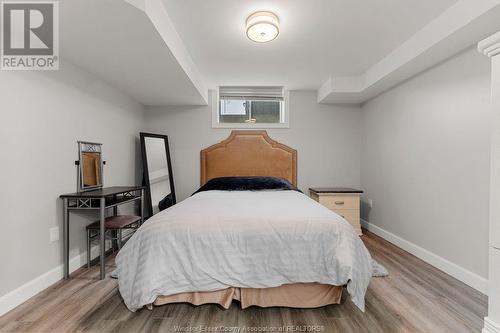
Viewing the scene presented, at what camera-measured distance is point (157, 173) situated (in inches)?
156

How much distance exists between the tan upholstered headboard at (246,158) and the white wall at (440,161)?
152cm

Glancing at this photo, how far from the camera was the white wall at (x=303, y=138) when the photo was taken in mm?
4332

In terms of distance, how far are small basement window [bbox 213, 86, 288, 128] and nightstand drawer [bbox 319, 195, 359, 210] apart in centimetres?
146

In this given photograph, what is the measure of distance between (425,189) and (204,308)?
2.59m

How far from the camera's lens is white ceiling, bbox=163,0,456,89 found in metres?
2.06

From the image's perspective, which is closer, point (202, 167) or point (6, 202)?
point (6, 202)

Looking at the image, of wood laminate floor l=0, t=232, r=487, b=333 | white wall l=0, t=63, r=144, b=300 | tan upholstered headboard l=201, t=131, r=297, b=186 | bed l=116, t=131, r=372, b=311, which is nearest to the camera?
wood laminate floor l=0, t=232, r=487, b=333

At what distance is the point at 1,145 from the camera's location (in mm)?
1850

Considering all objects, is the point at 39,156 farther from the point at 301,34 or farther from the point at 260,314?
the point at 301,34

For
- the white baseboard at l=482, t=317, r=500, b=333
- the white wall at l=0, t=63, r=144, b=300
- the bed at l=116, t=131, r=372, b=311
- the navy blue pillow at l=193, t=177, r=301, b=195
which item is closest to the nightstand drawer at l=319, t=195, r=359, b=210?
the navy blue pillow at l=193, t=177, r=301, b=195

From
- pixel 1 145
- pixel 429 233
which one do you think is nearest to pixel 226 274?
pixel 1 145

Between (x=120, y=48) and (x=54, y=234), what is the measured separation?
1.74 m

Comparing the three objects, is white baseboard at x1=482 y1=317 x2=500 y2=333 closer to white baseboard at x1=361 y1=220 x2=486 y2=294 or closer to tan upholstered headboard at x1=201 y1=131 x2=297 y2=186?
white baseboard at x1=361 y1=220 x2=486 y2=294

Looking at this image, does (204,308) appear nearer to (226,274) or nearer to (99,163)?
(226,274)
